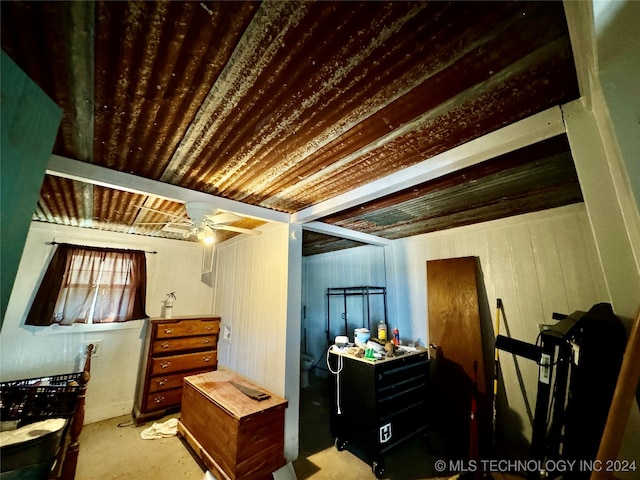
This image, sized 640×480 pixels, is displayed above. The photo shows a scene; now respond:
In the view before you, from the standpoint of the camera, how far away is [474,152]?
137cm

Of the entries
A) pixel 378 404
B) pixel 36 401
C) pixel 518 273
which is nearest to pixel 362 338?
pixel 378 404

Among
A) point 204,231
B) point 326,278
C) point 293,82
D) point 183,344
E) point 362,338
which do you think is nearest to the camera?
point 293,82

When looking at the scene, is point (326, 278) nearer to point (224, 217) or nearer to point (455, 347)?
point (455, 347)

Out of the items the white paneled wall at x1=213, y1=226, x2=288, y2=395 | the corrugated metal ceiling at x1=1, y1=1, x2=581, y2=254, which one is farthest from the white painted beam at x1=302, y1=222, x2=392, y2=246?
the corrugated metal ceiling at x1=1, y1=1, x2=581, y2=254

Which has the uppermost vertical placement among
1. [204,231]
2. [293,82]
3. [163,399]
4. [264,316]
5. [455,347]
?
[293,82]

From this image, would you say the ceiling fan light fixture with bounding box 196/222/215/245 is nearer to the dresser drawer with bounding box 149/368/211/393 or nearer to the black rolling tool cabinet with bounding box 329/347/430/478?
the black rolling tool cabinet with bounding box 329/347/430/478

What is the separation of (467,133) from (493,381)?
266 centimetres

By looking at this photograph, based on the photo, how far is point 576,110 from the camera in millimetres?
1070

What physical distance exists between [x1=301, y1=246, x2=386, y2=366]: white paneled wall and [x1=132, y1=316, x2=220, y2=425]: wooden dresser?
2.07 meters

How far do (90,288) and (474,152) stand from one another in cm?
447

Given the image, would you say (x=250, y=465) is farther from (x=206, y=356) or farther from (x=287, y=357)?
(x=206, y=356)

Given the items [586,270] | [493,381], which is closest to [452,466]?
[493,381]

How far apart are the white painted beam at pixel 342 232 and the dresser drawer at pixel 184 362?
2.44 meters

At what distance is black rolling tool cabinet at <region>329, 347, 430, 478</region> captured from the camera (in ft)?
7.20
